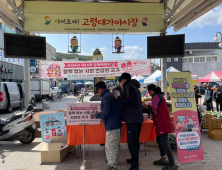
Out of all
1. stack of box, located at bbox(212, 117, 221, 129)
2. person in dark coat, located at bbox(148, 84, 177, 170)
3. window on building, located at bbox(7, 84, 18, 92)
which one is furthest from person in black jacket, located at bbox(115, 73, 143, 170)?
window on building, located at bbox(7, 84, 18, 92)

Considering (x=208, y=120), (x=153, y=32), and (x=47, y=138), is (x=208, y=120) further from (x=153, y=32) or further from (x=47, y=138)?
(x=47, y=138)

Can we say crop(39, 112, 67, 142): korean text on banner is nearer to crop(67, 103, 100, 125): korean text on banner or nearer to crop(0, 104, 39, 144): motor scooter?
crop(67, 103, 100, 125): korean text on banner

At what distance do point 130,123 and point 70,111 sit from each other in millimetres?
1384

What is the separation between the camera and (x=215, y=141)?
5363mm

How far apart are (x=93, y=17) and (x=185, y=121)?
14.7ft

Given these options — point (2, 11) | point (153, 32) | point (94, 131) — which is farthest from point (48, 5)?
point (94, 131)

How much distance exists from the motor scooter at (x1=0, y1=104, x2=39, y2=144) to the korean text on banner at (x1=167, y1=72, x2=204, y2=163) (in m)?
4.09

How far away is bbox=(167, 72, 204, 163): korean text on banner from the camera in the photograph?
355 cm

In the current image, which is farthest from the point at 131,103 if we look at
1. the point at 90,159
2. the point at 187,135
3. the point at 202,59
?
the point at 202,59

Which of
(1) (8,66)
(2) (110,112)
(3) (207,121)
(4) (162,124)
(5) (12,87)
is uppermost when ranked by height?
(1) (8,66)

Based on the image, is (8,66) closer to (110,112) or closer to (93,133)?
(93,133)

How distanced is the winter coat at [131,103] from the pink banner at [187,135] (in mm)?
871

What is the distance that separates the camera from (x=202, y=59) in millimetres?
28766

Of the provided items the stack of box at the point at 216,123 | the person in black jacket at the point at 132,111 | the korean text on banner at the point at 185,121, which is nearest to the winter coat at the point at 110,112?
the person in black jacket at the point at 132,111
